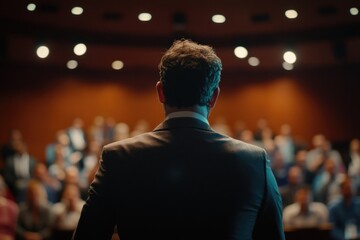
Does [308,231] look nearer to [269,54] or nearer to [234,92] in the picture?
[269,54]

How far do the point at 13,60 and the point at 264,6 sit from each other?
18.9 feet

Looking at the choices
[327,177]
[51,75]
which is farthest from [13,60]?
[327,177]

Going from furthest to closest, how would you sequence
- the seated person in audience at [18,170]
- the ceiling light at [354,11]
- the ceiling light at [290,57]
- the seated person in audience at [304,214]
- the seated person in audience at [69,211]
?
the ceiling light at [290,57] < the ceiling light at [354,11] < the seated person in audience at [18,170] < the seated person in audience at [304,214] < the seated person in audience at [69,211]

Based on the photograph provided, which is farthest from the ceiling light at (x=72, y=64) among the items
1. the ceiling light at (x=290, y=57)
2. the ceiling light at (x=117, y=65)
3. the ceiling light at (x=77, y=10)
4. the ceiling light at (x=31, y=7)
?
the ceiling light at (x=290, y=57)

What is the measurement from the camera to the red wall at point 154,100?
36.3 ft

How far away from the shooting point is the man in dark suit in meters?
1.08

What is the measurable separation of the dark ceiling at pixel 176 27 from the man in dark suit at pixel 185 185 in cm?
659

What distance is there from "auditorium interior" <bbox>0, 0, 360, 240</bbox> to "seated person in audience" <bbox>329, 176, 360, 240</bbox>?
0.07 meters

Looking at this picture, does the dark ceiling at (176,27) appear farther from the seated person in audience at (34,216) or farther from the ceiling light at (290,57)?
the seated person in audience at (34,216)

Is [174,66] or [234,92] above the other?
[234,92]

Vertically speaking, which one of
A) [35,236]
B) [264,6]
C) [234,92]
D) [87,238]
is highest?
[264,6]

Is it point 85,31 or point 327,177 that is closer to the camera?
point 327,177

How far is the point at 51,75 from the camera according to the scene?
1128 cm

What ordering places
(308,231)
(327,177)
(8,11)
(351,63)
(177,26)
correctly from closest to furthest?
(308,231) < (327,177) < (8,11) < (177,26) < (351,63)
